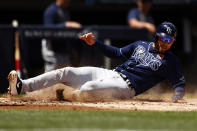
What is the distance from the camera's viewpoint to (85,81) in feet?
29.9

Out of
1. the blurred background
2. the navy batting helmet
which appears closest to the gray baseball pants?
the navy batting helmet

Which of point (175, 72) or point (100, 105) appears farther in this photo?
point (175, 72)

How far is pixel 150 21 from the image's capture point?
41.9ft

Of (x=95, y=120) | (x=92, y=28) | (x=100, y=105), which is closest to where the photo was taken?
(x=95, y=120)

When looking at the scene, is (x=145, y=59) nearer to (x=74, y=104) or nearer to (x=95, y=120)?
(x=74, y=104)

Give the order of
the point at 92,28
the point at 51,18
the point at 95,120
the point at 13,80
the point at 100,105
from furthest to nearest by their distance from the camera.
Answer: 1. the point at 92,28
2. the point at 51,18
3. the point at 13,80
4. the point at 100,105
5. the point at 95,120

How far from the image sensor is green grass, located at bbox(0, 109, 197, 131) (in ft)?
20.0

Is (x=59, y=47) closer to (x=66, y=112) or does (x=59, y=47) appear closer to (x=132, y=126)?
(x=66, y=112)

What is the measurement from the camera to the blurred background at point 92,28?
11922mm

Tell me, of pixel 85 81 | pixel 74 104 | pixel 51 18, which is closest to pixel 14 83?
pixel 74 104

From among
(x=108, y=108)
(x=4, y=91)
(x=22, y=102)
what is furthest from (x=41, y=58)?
(x=108, y=108)

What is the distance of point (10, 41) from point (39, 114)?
16.0 feet

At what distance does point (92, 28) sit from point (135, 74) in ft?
11.5

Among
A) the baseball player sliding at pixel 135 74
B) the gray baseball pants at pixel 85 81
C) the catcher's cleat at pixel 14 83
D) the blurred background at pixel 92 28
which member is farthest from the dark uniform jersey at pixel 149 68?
the blurred background at pixel 92 28
